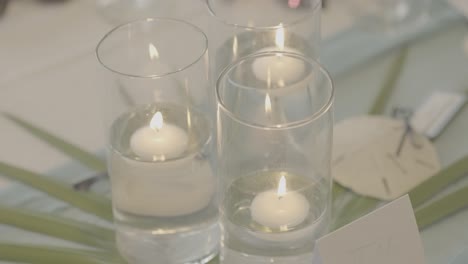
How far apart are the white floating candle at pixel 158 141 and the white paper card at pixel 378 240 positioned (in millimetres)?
170

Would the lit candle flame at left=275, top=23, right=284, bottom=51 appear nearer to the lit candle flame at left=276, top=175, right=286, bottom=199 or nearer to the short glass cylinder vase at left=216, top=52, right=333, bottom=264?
the short glass cylinder vase at left=216, top=52, right=333, bottom=264

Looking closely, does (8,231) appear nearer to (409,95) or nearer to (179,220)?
(179,220)

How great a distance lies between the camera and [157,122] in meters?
0.69

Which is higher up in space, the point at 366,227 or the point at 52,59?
the point at 366,227

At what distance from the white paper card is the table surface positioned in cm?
14

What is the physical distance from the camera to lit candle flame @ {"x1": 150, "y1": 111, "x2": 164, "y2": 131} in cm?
68

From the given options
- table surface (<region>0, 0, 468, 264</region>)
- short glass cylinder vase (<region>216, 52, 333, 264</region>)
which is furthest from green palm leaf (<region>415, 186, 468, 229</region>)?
short glass cylinder vase (<region>216, 52, 333, 264</region>)

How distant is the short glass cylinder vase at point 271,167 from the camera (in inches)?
24.3

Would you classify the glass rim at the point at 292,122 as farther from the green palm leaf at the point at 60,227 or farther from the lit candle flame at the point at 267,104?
the green palm leaf at the point at 60,227

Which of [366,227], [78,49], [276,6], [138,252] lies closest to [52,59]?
[78,49]

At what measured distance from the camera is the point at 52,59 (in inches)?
38.7

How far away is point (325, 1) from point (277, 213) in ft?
1.63

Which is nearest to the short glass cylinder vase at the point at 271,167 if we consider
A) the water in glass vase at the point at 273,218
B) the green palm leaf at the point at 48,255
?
the water in glass vase at the point at 273,218

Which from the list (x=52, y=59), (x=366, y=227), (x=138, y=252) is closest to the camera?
(x=366, y=227)
